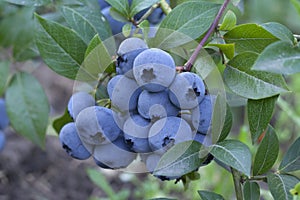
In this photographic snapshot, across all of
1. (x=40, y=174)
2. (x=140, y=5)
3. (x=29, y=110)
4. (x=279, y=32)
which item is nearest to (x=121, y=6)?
(x=140, y=5)

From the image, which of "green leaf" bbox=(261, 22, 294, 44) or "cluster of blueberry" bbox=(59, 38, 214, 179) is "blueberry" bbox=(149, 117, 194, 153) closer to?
"cluster of blueberry" bbox=(59, 38, 214, 179)

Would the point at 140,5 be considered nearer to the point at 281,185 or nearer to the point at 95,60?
the point at 95,60

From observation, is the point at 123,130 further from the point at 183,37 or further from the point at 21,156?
the point at 21,156

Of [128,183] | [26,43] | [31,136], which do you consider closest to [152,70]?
[31,136]

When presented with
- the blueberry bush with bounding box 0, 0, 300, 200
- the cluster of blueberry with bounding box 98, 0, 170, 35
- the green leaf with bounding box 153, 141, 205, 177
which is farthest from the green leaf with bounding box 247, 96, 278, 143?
the cluster of blueberry with bounding box 98, 0, 170, 35

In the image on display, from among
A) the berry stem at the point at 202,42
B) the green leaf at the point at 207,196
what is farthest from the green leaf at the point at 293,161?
the berry stem at the point at 202,42
